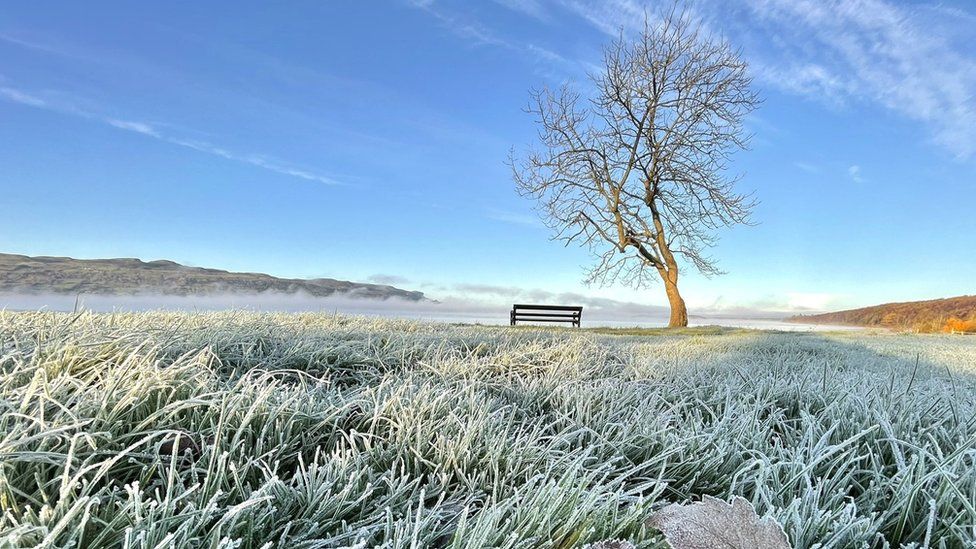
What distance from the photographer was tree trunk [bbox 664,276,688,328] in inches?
627

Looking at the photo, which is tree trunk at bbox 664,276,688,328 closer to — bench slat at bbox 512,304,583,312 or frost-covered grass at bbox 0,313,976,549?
bench slat at bbox 512,304,583,312

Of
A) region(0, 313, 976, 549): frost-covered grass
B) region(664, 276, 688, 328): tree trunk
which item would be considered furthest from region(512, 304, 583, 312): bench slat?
region(0, 313, 976, 549): frost-covered grass

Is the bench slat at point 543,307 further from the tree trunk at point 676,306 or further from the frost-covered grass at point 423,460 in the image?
the frost-covered grass at point 423,460

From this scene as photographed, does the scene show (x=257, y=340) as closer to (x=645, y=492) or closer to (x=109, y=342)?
(x=109, y=342)

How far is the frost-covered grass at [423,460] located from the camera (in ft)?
3.81

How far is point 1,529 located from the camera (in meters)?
1.03

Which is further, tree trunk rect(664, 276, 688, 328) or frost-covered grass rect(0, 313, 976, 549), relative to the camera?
tree trunk rect(664, 276, 688, 328)

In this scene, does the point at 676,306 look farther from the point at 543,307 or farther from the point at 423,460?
the point at 423,460

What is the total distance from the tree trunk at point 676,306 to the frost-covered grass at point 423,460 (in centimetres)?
1314

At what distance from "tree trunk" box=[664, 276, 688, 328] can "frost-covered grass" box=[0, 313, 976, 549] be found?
1314cm

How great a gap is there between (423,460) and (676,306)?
15.6m

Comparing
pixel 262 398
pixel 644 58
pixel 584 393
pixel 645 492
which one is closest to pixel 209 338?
pixel 262 398

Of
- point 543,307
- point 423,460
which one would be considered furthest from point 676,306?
point 423,460

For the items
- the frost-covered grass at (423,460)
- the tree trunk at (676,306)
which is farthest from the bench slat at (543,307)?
the frost-covered grass at (423,460)
